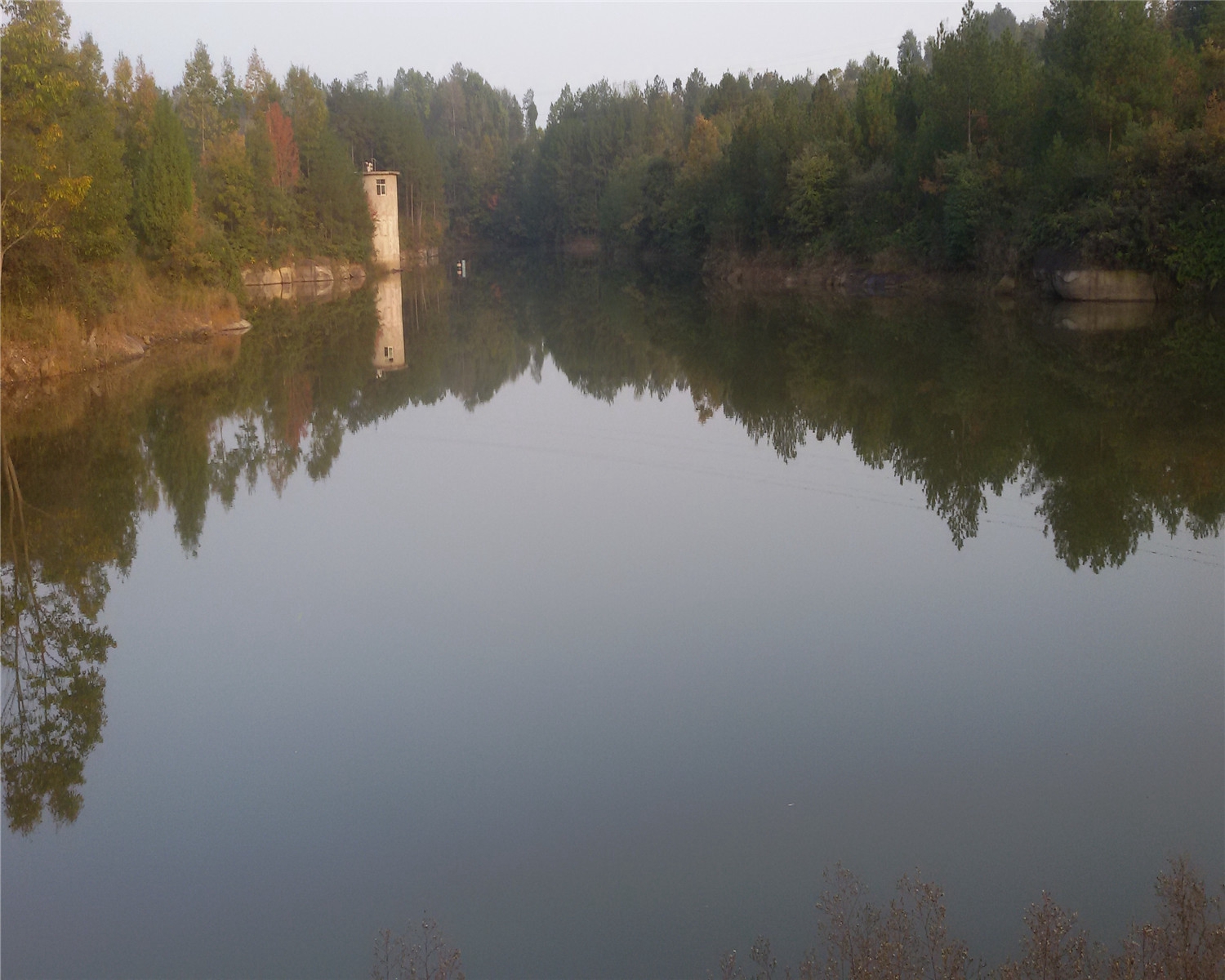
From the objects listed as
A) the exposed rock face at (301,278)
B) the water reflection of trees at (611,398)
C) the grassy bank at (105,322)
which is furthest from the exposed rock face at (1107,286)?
the exposed rock face at (301,278)

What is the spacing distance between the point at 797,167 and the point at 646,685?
148 feet

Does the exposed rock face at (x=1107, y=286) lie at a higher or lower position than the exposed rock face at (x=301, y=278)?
lower

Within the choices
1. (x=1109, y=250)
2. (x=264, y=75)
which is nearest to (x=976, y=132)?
(x=1109, y=250)

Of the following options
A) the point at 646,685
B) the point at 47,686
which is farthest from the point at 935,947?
the point at 47,686

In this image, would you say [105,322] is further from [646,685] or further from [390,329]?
[646,685]

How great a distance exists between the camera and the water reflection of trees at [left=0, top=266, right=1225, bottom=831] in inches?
366

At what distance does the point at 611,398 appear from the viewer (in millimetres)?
20219

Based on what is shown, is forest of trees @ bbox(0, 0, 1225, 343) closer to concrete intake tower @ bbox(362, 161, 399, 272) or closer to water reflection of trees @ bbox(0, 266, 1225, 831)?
water reflection of trees @ bbox(0, 266, 1225, 831)

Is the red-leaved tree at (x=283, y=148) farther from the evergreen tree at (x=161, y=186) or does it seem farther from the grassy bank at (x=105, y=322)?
the grassy bank at (x=105, y=322)

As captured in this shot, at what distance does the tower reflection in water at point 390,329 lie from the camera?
85.7 feet

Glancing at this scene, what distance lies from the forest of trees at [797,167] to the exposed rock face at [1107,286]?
14.3 inches

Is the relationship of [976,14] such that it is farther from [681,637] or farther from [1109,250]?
[681,637]

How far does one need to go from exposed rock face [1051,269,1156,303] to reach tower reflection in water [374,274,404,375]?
19290mm

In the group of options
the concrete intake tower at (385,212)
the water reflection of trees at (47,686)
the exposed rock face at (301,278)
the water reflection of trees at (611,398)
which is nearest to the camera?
the water reflection of trees at (47,686)
